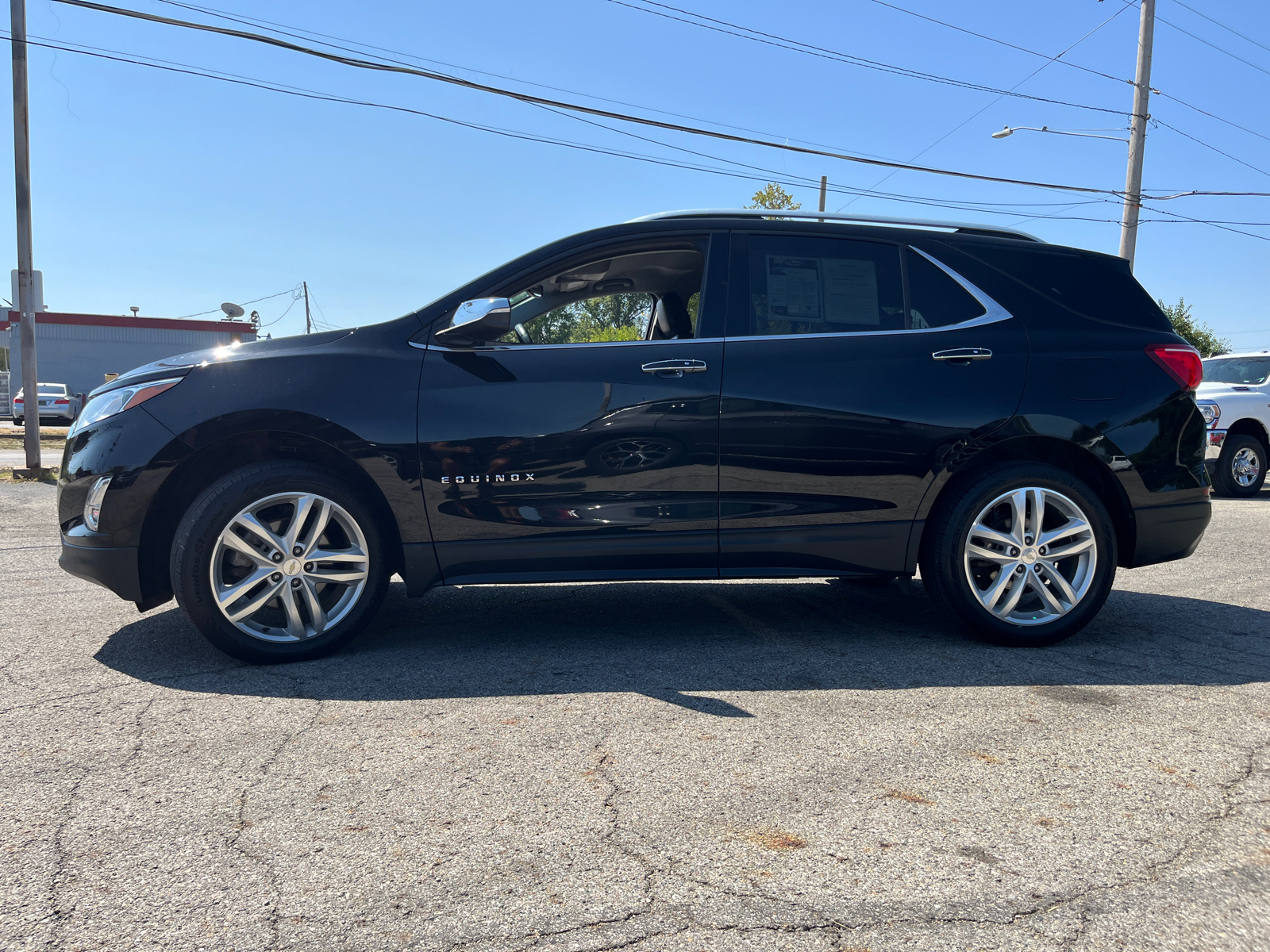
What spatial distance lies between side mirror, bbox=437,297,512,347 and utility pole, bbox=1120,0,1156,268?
64.9 ft

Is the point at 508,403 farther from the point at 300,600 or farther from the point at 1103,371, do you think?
the point at 1103,371

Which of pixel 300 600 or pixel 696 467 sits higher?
pixel 696 467

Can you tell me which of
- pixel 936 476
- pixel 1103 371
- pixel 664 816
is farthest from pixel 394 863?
pixel 1103 371

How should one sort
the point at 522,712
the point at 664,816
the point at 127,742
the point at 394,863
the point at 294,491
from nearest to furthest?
the point at 394,863, the point at 664,816, the point at 127,742, the point at 522,712, the point at 294,491

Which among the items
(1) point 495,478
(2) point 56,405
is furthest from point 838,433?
(2) point 56,405

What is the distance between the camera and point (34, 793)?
8.22 ft

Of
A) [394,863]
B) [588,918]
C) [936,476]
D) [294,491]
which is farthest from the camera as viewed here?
[936,476]

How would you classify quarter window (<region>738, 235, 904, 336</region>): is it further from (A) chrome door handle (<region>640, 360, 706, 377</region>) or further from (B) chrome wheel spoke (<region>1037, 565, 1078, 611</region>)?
(B) chrome wheel spoke (<region>1037, 565, 1078, 611</region>)

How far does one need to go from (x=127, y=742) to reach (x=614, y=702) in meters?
1.55

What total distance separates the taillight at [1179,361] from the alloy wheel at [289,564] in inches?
139

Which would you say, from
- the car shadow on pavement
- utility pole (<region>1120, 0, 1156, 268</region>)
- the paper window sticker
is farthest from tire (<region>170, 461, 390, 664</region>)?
utility pole (<region>1120, 0, 1156, 268</region>)

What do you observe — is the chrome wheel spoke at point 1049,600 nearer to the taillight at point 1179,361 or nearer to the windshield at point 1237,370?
the taillight at point 1179,361

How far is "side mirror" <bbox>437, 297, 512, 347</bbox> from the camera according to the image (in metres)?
3.75

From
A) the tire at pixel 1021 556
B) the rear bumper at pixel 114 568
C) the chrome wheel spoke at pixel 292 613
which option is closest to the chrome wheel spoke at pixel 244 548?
the chrome wheel spoke at pixel 292 613
